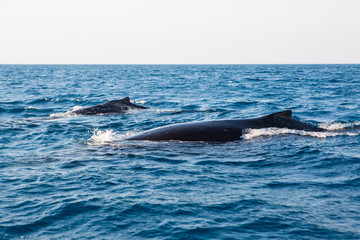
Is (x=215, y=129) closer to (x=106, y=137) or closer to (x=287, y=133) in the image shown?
(x=287, y=133)

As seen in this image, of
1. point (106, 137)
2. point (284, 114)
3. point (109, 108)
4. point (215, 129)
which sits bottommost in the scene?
point (106, 137)

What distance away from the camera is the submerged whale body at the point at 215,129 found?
10977 mm

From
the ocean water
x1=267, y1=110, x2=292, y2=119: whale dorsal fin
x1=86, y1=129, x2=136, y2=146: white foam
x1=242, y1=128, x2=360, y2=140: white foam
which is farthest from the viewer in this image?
x1=267, y1=110, x2=292, y2=119: whale dorsal fin

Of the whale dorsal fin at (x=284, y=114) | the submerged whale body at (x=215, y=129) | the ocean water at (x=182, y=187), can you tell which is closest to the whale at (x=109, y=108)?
the ocean water at (x=182, y=187)

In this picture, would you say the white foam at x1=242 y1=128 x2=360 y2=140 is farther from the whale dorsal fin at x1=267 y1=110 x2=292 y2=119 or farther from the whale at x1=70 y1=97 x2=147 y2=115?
the whale at x1=70 y1=97 x2=147 y2=115

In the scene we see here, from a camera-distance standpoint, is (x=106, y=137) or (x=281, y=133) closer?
(x=281, y=133)

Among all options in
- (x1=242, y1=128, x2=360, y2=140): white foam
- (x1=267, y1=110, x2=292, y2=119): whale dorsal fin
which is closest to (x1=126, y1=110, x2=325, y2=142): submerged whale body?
(x1=267, y1=110, x2=292, y2=119): whale dorsal fin

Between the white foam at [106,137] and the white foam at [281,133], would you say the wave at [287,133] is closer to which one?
the white foam at [281,133]

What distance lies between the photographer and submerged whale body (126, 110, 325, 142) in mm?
10977

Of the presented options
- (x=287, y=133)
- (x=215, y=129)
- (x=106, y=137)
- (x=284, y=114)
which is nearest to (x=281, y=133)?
(x=287, y=133)

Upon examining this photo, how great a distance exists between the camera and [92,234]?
5309 millimetres

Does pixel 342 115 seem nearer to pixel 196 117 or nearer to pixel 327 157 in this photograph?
pixel 196 117

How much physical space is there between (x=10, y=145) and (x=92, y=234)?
7563 mm

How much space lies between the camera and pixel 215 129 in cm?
1121
